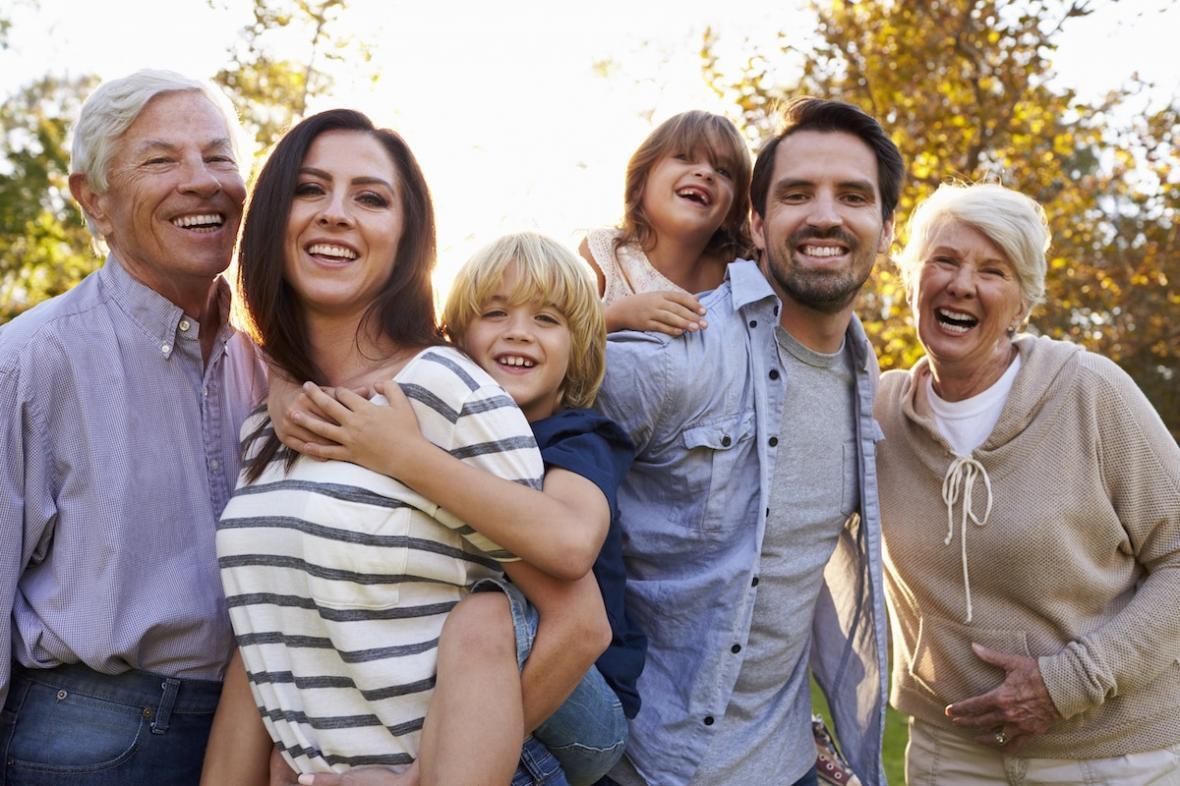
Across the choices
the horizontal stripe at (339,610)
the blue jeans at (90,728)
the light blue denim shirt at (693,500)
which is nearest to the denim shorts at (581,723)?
the horizontal stripe at (339,610)

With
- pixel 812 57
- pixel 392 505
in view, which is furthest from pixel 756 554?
pixel 812 57

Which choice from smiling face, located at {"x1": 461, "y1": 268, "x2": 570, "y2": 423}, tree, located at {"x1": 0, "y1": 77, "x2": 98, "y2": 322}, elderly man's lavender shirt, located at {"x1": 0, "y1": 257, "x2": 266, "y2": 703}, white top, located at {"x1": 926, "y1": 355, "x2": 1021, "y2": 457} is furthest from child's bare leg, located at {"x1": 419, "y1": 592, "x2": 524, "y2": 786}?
tree, located at {"x1": 0, "y1": 77, "x2": 98, "y2": 322}

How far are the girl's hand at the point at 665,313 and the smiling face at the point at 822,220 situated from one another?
315 mm

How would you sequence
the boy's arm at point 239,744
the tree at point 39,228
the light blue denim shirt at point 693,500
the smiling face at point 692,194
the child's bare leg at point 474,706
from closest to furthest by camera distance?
the child's bare leg at point 474,706 < the boy's arm at point 239,744 < the light blue denim shirt at point 693,500 < the smiling face at point 692,194 < the tree at point 39,228

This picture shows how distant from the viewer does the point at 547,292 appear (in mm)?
2844

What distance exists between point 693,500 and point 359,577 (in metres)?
1.12

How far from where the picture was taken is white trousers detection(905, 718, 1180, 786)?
11.6 feet

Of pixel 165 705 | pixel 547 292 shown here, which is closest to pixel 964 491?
pixel 547 292

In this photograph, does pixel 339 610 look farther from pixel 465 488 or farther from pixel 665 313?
Answer: pixel 665 313

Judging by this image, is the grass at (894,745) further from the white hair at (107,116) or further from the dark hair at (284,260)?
the white hair at (107,116)

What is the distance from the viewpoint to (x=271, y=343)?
9.01ft

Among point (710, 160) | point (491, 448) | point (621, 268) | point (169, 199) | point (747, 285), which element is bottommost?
point (491, 448)

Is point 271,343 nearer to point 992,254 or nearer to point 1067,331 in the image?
point 992,254

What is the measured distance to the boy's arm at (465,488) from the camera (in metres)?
2.36
